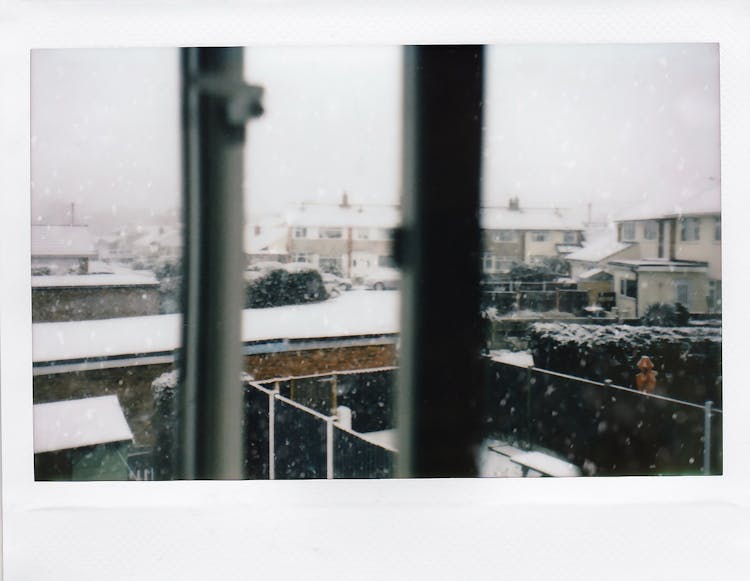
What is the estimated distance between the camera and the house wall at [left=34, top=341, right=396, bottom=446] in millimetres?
1605

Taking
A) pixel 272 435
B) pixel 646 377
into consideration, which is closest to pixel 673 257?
pixel 646 377

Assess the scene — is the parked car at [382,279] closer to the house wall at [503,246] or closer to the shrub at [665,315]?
the house wall at [503,246]

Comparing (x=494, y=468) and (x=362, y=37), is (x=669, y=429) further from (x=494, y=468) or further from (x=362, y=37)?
(x=362, y=37)

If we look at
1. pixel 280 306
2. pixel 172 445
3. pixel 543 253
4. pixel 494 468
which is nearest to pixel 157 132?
pixel 280 306

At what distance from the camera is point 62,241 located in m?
1.60

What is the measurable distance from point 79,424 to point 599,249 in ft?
3.80

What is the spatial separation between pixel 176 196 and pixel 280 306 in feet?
1.05

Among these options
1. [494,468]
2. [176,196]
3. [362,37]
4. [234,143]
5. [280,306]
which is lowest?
[494,468]

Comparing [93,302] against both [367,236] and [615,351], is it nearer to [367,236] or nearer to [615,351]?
A: [367,236]

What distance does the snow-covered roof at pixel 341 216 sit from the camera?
1592 mm

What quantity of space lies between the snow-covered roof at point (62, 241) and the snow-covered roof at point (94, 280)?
0.15ft

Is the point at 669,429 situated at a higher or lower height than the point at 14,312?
lower

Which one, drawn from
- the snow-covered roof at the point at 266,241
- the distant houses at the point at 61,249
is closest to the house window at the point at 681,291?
the snow-covered roof at the point at 266,241

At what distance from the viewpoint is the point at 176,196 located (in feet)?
5.29
